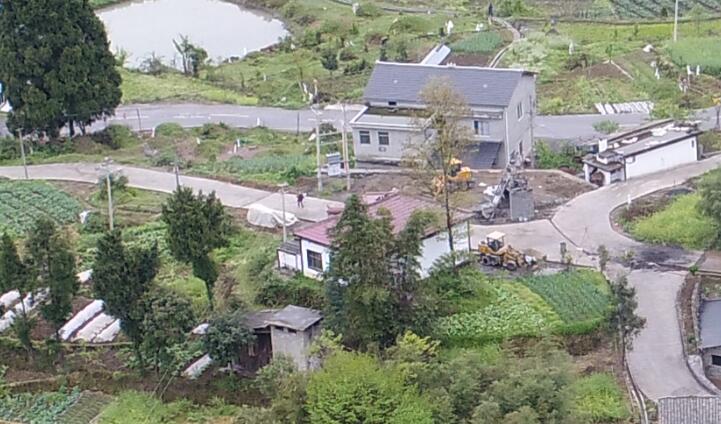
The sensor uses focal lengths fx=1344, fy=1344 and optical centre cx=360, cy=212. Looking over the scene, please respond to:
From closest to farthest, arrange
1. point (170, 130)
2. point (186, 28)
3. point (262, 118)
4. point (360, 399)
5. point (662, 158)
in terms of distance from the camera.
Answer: point (360, 399) < point (662, 158) < point (170, 130) < point (262, 118) < point (186, 28)

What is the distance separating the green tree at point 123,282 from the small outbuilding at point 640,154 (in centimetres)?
1007

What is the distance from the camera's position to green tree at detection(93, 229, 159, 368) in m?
19.8

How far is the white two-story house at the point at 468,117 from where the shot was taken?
1093 inches

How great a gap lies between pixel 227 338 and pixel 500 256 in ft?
17.1

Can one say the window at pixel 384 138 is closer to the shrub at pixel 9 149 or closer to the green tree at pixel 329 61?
the shrub at pixel 9 149

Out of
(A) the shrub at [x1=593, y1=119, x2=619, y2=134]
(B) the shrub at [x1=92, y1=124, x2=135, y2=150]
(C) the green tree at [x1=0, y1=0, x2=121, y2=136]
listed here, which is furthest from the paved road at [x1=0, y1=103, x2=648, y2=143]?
(C) the green tree at [x1=0, y1=0, x2=121, y2=136]

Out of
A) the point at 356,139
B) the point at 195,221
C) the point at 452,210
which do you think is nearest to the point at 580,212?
the point at 452,210

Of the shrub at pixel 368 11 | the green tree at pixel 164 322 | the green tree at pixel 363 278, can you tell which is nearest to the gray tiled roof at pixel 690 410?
the green tree at pixel 363 278

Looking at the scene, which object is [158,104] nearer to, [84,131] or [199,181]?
[84,131]

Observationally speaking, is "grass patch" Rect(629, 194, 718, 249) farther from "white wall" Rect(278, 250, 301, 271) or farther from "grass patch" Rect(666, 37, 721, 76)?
"grass patch" Rect(666, 37, 721, 76)

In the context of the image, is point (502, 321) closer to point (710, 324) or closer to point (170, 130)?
point (710, 324)

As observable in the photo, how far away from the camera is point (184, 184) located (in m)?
27.5

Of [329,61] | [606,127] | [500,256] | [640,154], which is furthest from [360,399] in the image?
[329,61]

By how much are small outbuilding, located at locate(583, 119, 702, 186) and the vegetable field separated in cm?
1028
